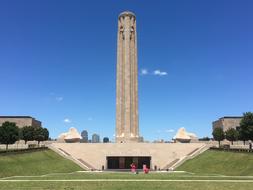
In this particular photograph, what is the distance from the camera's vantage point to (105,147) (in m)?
77.4

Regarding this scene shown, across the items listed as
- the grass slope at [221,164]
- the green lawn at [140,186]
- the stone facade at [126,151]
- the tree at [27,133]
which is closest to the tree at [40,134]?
the tree at [27,133]

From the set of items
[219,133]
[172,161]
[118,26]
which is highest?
[118,26]

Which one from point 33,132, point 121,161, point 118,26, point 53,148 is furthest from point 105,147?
point 118,26

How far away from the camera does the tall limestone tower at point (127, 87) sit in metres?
90.9

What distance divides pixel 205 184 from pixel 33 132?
58.7 meters

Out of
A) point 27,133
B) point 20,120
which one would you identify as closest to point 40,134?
point 27,133

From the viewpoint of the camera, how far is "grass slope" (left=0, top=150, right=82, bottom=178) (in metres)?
46.3

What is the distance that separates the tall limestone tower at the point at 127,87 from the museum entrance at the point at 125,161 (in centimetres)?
1530

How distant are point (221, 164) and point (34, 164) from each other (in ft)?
96.9

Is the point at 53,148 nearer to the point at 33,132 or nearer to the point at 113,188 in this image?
the point at 33,132

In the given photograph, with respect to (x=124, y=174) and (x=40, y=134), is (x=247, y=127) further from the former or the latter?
(x=40, y=134)

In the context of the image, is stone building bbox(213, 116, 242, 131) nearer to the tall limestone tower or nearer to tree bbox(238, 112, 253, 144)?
the tall limestone tower

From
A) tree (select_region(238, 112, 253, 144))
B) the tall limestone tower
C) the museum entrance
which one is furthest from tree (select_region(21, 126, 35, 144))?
tree (select_region(238, 112, 253, 144))

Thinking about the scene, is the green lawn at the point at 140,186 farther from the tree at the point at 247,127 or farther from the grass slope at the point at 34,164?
the tree at the point at 247,127
